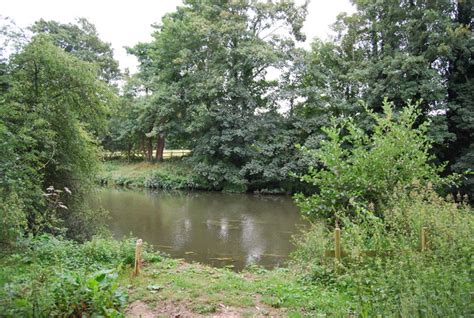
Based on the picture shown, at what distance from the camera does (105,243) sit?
21.6ft

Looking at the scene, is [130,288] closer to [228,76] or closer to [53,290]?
[53,290]

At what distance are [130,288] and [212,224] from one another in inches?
287

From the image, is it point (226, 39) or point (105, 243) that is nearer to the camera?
point (105, 243)

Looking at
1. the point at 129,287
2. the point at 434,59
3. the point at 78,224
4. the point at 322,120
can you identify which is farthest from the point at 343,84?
the point at 129,287

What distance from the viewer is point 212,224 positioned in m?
12.1

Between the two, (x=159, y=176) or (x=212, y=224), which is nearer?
(x=212, y=224)

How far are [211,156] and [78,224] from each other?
14.3 m

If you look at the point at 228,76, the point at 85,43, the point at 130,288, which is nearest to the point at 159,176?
the point at 228,76

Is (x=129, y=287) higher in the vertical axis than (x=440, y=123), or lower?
lower

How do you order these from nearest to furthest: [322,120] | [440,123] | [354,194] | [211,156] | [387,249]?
[387,249] < [354,194] < [440,123] < [322,120] < [211,156]

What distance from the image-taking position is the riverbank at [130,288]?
10.3ft

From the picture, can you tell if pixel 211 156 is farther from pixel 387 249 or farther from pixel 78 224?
pixel 387 249

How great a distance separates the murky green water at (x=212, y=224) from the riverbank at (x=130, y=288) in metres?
2.15

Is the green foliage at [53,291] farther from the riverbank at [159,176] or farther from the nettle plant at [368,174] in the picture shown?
the riverbank at [159,176]
